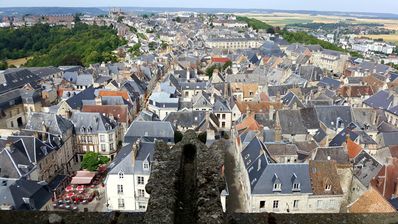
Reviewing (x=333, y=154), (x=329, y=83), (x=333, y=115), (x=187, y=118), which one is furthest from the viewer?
(x=329, y=83)

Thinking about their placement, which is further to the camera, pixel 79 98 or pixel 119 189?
pixel 79 98

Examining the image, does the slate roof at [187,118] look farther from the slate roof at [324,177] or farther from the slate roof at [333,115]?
the slate roof at [324,177]

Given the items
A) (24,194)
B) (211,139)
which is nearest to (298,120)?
(211,139)

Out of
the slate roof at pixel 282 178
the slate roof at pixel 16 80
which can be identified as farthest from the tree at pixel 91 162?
the slate roof at pixel 16 80

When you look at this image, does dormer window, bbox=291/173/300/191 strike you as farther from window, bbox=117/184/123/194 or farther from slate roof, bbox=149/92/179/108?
slate roof, bbox=149/92/179/108

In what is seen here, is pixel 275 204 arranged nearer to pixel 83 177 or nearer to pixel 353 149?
pixel 353 149

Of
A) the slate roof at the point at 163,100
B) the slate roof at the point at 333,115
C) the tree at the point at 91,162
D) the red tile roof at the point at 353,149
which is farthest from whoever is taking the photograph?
the slate roof at the point at 163,100
